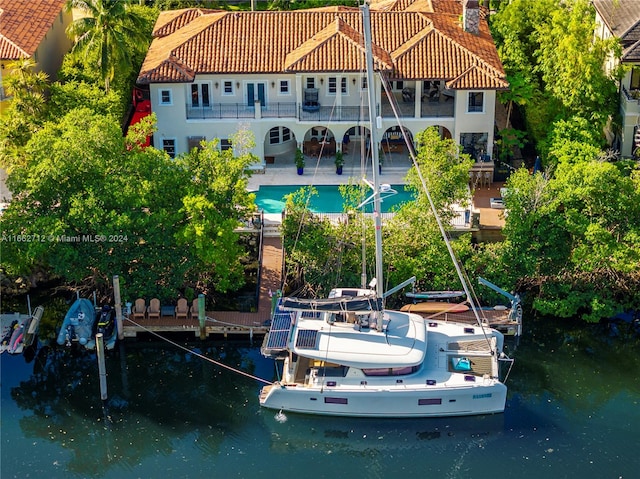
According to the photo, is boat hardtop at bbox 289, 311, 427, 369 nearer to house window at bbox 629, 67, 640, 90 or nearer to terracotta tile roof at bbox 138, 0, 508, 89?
terracotta tile roof at bbox 138, 0, 508, 89

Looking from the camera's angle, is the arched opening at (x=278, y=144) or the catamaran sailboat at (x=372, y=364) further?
the arched opening at (x=278, y=144)

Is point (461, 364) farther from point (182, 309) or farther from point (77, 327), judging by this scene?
point (77, 327)

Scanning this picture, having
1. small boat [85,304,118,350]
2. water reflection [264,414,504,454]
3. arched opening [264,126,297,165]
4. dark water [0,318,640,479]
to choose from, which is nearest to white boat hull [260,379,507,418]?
water reflection [264,414,504,454]

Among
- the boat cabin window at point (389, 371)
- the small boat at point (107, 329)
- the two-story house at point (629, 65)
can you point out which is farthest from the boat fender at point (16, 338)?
the two-story house at point (629, 65)

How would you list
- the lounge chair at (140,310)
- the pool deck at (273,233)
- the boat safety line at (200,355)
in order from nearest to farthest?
1. the boat safety line at (200,355)
2. the pool deck at (273,233)
3. the lounge chair at (140,310)

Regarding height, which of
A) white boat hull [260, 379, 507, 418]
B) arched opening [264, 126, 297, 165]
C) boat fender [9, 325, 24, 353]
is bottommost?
white boat hull [260, 379, 507, 418]

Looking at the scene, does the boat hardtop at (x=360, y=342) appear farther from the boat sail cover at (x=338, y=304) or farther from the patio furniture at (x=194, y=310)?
the patio furniture at (x=194, y=310)

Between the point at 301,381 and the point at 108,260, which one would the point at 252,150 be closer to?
the point at 108,260
